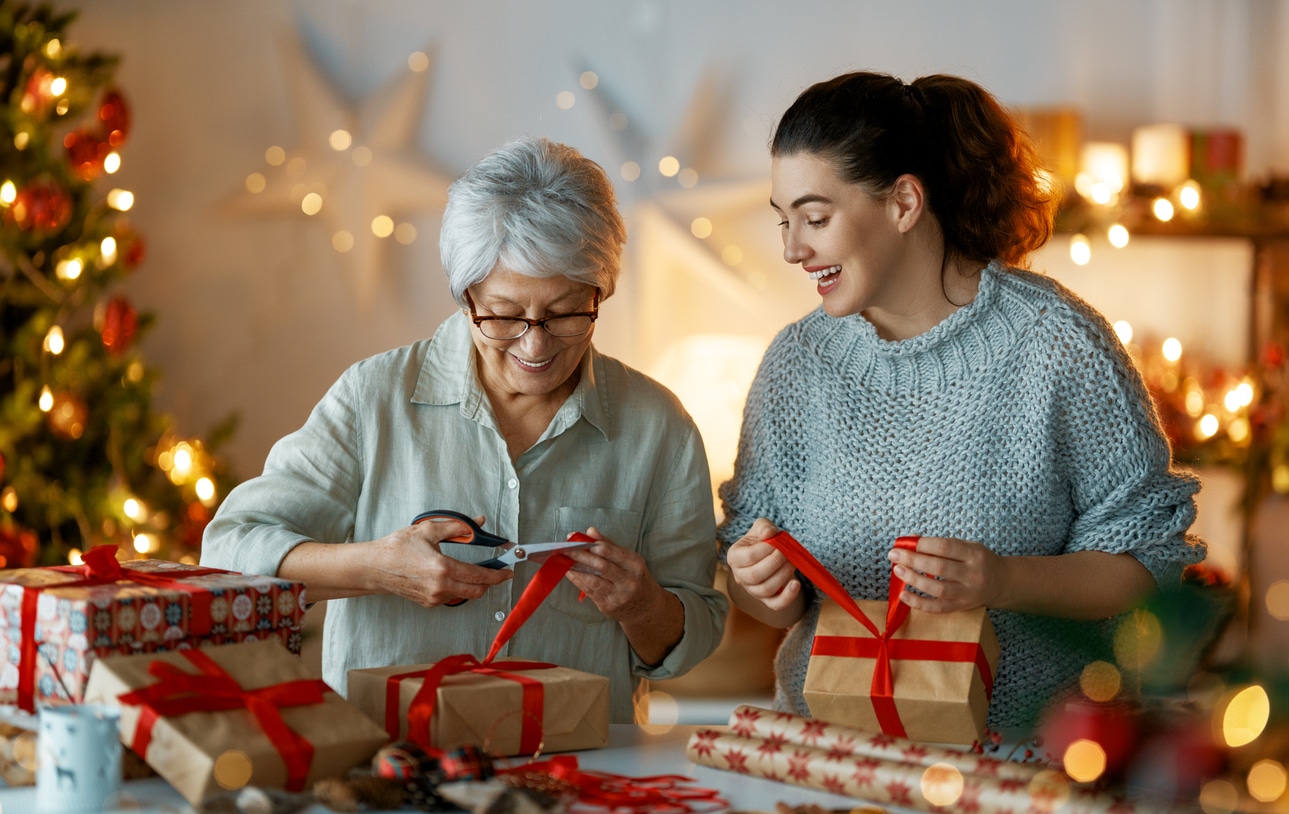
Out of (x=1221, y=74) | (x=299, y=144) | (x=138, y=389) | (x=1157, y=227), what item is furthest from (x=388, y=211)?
(x=1221, y=74)

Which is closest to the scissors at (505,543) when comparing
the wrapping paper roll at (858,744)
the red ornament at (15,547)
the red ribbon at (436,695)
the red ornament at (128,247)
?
the red ribbon at (436,695)

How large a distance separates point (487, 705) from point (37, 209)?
229cm

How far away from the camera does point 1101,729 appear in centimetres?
109

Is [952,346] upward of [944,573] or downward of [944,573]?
upward

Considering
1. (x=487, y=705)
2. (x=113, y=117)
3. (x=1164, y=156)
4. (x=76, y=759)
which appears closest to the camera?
(x=76, y=759)

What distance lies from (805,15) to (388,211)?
162 cm

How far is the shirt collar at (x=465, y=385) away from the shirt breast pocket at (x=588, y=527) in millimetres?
120

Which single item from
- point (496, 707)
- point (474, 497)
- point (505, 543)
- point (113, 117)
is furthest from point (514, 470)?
point (113, 117)

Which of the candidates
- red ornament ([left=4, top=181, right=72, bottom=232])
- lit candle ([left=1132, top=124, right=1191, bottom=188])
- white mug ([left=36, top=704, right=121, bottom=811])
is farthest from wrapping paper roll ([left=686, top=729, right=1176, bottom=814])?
lit candle ([left=1132, top=124, right=1191, bottom=188])

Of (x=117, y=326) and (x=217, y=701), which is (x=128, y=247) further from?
(x=217, y=701)

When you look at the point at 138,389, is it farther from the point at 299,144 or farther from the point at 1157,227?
the point at 1157,227

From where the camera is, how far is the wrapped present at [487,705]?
135 centimetres

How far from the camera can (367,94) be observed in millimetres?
4215

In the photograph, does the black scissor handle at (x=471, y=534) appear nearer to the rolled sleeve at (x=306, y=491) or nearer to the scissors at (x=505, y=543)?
the scissors at (x=505, y=543)
